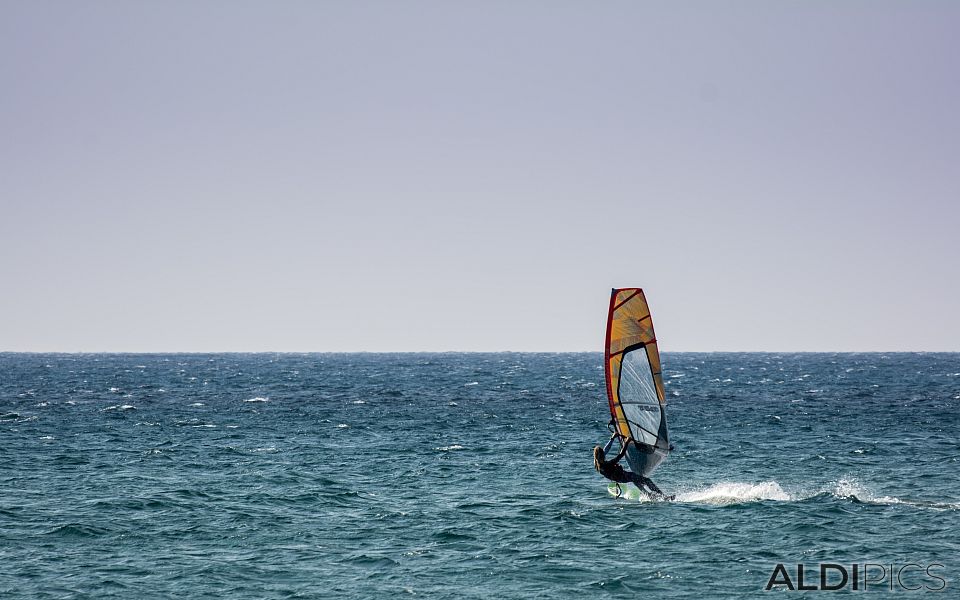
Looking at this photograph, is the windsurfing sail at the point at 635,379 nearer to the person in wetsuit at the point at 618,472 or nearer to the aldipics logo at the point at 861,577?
the person in wetsuit at the point at 618,472

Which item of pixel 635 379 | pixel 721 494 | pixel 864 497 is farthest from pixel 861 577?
pixel 721 494

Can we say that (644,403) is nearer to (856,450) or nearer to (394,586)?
(394,586)

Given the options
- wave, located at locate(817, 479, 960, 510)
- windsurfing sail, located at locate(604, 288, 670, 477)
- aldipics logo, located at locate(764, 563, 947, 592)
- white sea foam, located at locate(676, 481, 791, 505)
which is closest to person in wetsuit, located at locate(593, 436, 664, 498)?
windsurfing sail, located at locate(604, 288, 670, 477)

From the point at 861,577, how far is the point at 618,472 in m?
9.82

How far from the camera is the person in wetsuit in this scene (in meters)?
31.3

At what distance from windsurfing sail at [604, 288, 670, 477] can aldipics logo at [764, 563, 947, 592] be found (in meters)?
7.93

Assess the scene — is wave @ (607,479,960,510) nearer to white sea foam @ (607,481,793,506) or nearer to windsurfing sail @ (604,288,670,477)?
white sea foam @ (607,481,793,506)

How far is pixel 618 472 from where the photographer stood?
32531 millimetres

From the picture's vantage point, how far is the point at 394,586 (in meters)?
24.1

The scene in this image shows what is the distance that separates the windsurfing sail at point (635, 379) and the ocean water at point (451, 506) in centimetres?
241

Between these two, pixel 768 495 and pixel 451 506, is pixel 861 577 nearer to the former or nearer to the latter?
pixel 768 495

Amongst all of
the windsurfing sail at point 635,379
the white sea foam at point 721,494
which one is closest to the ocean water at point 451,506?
the white sea foam at point 721,494

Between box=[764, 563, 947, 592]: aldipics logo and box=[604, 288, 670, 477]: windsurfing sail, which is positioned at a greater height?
box=[604, 288, 670, 477]: windsurfing sail

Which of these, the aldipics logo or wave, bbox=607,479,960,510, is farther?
wave, bbox=607,479,960,510
